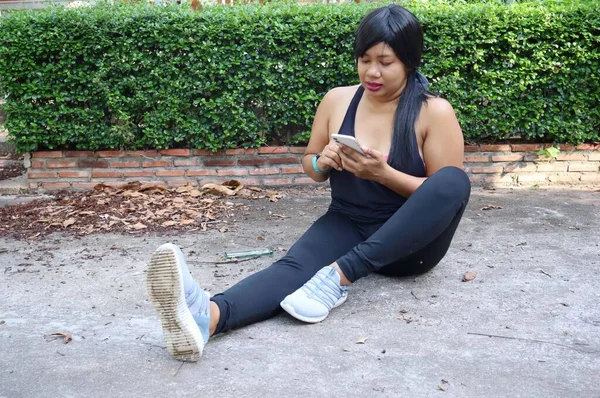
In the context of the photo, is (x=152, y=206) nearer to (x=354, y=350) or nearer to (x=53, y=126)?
(x=53, y=126)

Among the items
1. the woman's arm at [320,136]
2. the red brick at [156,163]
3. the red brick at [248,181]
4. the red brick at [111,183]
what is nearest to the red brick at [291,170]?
the red brick at [248,181]

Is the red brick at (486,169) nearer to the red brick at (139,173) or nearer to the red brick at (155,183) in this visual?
the red brick at (155,183)

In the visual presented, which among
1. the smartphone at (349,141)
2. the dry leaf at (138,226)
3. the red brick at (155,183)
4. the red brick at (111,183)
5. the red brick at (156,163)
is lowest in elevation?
the dry leaf at (138,226)

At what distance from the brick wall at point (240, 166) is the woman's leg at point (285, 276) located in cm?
261

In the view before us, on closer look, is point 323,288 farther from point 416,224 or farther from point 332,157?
point 332,157

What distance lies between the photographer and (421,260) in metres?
3.21

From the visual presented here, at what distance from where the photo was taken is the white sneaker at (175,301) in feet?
7.88

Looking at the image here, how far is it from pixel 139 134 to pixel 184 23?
1.07 m

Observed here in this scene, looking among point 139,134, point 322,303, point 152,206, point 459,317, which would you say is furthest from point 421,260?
point 139,134

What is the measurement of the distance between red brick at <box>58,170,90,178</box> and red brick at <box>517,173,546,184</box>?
13.0 feet

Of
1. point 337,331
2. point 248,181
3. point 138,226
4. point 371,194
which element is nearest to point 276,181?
point 248,181

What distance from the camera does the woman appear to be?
281 cm

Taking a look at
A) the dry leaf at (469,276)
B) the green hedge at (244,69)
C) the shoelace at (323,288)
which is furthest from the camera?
the green hedge at (244,69)

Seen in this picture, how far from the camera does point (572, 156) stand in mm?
5887
